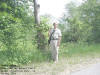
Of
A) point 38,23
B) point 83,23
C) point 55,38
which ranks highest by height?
point 38,23

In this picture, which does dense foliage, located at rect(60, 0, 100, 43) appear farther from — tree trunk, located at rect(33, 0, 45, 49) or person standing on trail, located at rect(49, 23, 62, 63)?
person standing on trail, located at rect(49, 23, 62, 63)

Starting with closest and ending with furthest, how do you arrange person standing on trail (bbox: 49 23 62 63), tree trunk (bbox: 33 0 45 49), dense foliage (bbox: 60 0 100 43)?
person standing on trail (bbox: 49 23 62 63)
tree trunk (bbox: 33 0 45 49)
dense foliage (bbox: 60 0 100 43)

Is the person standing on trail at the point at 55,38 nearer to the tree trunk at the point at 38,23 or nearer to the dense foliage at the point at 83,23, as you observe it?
the tree trunk at the point at 38,23

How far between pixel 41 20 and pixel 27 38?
6.15 feet

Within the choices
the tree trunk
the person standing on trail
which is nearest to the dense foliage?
the tree trunk

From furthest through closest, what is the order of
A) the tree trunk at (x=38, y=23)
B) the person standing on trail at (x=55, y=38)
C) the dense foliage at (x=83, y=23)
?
1. the dense foliage at (x=83, y=23)
2. the tree trunk at (x=38, y=23)
3. the person standing on trail at (x=55, y=38)

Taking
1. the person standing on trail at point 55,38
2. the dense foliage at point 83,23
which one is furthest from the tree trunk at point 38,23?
the dense foliage at point 83,23

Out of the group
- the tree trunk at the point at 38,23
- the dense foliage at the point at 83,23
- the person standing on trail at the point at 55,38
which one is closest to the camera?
the person standing on trail at the point at 55,38

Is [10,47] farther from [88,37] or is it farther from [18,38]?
[88,37]

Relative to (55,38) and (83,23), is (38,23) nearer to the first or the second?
(55,38)

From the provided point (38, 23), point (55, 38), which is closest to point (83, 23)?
point (38, 23)

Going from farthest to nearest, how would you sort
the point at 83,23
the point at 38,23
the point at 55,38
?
the point at 83,23, the point at 38,23, the point at 55,38

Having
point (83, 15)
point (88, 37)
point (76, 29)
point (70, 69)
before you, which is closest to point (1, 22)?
point (70, 69)

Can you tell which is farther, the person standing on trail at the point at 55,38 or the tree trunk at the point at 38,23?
the tree trunk at the point at 38,23
